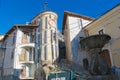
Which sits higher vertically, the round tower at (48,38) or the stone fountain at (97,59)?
the round tower at (48,38)

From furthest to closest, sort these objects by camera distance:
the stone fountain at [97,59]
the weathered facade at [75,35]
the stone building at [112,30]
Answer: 1. the weathered facade at [75,35]
2. the stone building at [112,30]
3. the stone fountain at [97,59]

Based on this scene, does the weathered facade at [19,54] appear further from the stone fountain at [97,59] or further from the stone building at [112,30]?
the stone fountain at [97,59]

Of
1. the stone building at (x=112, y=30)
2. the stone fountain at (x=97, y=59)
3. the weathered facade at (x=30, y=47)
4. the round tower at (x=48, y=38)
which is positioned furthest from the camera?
the weathered facade at (x=30, y=47)

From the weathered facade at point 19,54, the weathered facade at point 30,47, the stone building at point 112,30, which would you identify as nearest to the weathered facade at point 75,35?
the weathered facade at point 30,47

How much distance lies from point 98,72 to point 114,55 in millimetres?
7370

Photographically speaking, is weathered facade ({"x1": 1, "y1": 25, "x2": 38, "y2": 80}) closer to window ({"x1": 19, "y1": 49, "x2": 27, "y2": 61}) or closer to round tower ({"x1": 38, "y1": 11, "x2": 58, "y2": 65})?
window ({"x1": 19, "y1": 49, "x2": 27, "y2": 61})

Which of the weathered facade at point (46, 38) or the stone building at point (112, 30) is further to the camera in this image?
the weathered facade at point (46, 38)

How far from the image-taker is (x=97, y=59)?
11188 mm

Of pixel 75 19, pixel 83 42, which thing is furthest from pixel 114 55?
pixel 75 19

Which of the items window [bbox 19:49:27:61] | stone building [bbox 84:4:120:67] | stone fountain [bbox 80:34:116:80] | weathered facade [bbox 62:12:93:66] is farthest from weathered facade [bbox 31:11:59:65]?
stone fountain [bbox 80:34:116:80]

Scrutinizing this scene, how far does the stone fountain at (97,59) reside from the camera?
10.9 meters

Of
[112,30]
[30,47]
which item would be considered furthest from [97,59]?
[30,47]

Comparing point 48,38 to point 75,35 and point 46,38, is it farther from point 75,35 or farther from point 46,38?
point 75,35

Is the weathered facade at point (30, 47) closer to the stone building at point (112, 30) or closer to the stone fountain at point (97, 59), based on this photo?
the stone building at point (112, 30)
